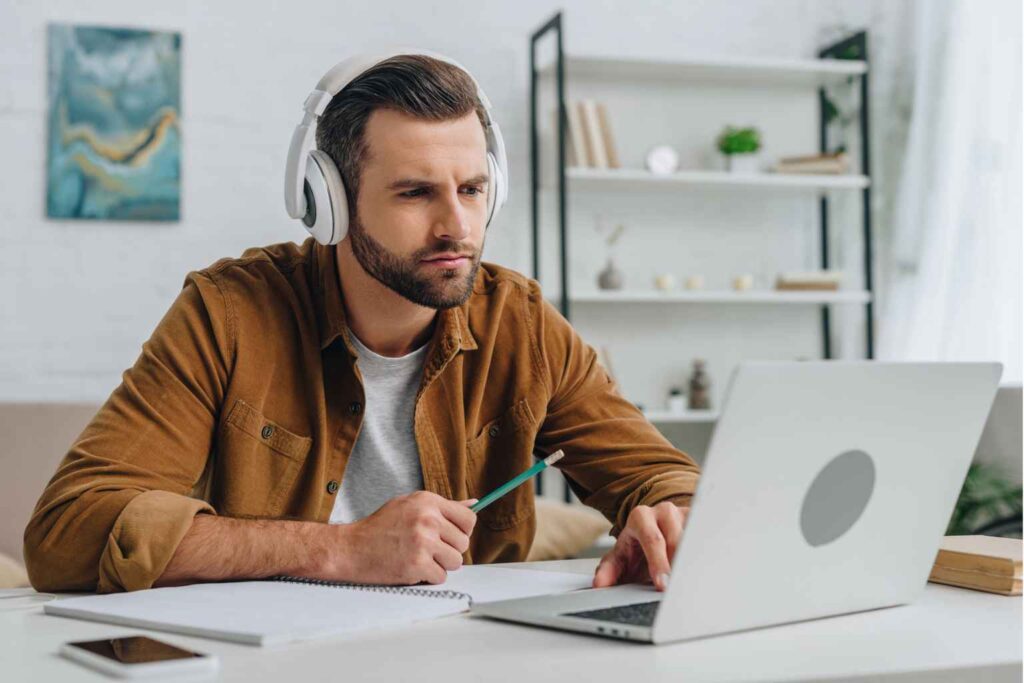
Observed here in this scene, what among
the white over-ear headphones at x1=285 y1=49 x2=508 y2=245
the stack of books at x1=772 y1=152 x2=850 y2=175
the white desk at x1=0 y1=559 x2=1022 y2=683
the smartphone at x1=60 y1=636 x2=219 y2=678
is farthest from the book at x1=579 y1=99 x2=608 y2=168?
the smartphone at x1=60 y1=636 x2=219 y2=678

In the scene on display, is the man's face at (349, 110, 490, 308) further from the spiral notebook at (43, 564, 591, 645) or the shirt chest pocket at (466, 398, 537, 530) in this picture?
the spiral notebook at (43, 564, 591, 645)

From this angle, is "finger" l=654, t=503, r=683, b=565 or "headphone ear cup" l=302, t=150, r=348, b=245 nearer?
"finger" l=654, t=503, r=683, b=565

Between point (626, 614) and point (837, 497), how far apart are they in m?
0.18

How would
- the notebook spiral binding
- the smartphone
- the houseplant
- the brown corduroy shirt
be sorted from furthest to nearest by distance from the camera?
the houseplant < the brown corduroy shirt < the notebook spiral binding < the smartphone

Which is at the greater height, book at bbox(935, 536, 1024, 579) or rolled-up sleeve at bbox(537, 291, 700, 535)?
rolled-up sleeve at bbox(537, 291, 700, 535)

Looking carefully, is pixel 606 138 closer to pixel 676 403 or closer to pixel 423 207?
pixel 676 403

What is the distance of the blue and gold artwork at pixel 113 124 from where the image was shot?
336cm

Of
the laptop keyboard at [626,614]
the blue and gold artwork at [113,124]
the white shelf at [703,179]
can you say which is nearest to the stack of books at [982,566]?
the laptop keyboard at [626,614]

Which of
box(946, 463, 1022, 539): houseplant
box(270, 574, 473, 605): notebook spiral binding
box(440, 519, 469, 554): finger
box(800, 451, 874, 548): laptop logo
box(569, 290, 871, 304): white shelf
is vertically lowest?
box(946, 463, 1022, 539): houseplant

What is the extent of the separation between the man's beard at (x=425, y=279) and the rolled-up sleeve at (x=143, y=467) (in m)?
0.21

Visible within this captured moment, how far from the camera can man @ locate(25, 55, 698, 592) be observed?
1345 millimetres

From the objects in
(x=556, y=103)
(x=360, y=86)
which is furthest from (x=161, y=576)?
(x=556, y=103)

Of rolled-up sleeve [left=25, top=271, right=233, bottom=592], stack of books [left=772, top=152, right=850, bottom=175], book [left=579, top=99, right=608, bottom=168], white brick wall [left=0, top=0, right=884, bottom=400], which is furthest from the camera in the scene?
stack of books [left=772, top=152, right=850, bottom=175]

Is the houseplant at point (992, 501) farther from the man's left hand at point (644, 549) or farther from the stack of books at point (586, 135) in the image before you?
the man's left hand at point (644, 549)
